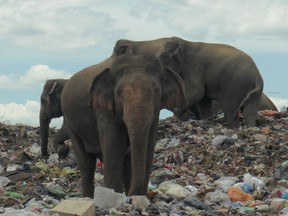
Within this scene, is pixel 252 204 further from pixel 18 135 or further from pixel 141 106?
pixel 18 135

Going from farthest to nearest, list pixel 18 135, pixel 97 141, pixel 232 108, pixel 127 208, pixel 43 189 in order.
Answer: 1. pixel 18 135
2. pixel 232 108
3. pixel 43 189
4. pixel 97 141
5. pixel 127 208

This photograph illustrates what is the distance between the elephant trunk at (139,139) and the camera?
661 centimetres

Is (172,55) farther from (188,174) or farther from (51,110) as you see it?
(188,174)

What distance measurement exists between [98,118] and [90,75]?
2.53 feet

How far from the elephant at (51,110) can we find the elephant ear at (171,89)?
6795 millimetres

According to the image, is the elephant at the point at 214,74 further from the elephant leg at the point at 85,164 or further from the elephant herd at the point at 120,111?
the elephant leg at the point at 85,164

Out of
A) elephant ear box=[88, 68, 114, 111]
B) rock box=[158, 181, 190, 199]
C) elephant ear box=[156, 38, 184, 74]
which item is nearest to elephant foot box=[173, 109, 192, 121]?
elephant ear box=[156, 38, 184, 74]

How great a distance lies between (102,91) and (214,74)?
28.9 feet

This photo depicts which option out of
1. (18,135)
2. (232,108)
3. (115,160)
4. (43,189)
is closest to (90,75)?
(115,160)

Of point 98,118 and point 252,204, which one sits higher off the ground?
point 98,118

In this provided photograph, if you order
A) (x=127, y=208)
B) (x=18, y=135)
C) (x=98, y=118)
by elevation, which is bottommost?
(x=18, y=135)

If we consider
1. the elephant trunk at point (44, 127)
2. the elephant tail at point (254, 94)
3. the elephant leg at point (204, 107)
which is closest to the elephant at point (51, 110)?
the elephant trunk at point (44, 127)

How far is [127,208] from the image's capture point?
21.6 ft

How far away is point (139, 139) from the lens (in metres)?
6.65
